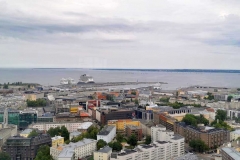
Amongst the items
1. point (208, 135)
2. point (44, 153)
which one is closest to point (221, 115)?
point (208, 135)

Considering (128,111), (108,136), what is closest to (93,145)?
(108,136)

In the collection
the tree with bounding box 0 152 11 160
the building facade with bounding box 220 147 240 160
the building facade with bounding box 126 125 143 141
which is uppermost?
the building facade with bounding box 220 147 240 160

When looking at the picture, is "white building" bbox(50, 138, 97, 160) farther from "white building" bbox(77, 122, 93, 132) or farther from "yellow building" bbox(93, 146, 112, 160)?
"white building" bbox(77, 122, 93, 132)

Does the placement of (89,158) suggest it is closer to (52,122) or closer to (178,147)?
(178,147)

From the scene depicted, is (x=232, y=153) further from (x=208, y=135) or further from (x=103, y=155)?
(x=103, y=155)

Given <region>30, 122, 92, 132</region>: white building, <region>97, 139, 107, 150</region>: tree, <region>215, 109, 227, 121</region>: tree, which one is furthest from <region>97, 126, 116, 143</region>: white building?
<region>215, 109, 227, 121</region>: tree

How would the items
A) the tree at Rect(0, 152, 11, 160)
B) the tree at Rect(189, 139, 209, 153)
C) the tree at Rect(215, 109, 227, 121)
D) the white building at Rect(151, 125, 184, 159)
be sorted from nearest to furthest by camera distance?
the tree at Rect(0, 152, 11, 160), the white building at Rect(151, 125, 184, 159), the tree at Rect(189, 139, 209, 153), the tree at Rect(215, 109, 227, 121)
